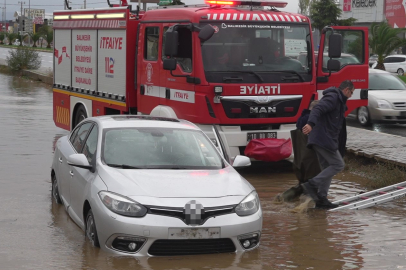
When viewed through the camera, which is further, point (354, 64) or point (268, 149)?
point (354, 64)

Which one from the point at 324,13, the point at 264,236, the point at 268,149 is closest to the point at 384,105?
the point at 268,149

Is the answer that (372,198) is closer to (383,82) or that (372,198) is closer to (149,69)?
(149,69)

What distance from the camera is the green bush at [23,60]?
40125mm

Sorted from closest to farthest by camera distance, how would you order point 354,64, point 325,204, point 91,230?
point 91,230 < point 325,204 < point 354,64

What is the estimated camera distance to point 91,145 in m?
7.88

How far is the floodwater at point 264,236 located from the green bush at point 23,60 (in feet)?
95.0

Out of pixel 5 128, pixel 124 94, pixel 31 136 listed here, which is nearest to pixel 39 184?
pixel 124 94

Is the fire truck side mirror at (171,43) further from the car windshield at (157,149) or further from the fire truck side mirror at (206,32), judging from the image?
the car windshield at (157,149)

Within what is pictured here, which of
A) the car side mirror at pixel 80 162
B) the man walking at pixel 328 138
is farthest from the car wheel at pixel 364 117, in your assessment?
the car side mirror at pixel 80 162

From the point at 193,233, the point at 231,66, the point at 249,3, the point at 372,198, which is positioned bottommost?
the point at 372,198

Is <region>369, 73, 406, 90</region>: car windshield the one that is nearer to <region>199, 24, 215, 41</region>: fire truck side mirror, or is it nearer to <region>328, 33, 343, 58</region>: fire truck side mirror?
<region>328, 33, 343, 58</region>: fire truck side mirror

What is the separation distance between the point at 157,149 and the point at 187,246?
1.50 metres

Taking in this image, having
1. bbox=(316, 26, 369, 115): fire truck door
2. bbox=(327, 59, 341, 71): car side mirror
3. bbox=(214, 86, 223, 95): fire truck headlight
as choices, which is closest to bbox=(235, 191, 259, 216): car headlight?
bbox=(214, 86, 223, 95): fire truck headlight

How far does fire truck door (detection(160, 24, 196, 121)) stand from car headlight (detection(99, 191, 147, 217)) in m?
4.88
